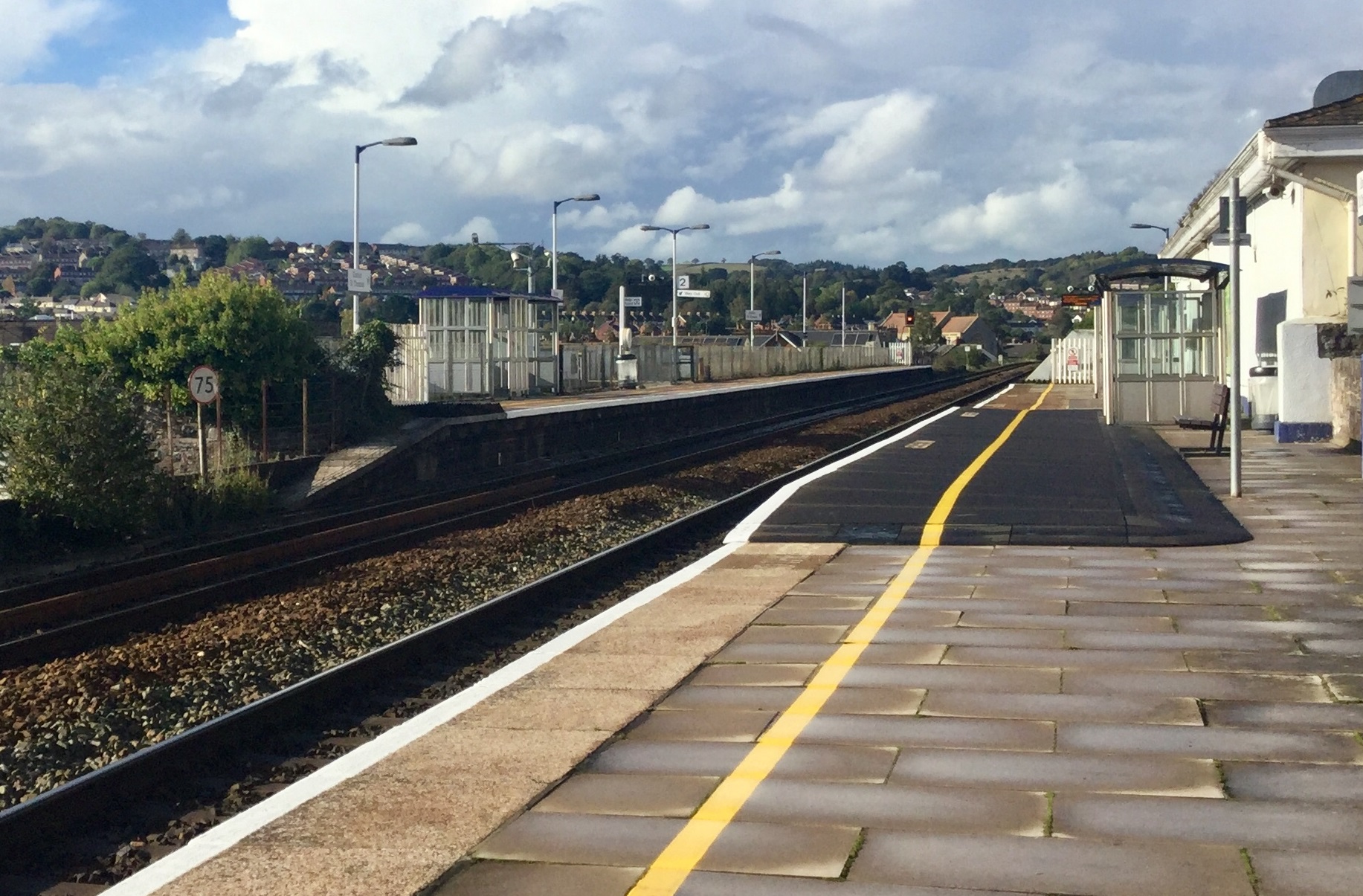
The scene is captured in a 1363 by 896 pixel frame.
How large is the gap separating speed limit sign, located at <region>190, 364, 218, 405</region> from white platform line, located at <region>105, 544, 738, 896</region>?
11724 mm

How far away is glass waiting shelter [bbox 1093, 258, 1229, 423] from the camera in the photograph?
26.3 metres

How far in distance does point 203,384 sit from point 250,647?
10634 mm

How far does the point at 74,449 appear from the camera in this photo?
16406 mm

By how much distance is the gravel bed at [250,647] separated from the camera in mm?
7562

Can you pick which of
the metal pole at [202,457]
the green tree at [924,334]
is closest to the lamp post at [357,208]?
the metal pole at [202,457]

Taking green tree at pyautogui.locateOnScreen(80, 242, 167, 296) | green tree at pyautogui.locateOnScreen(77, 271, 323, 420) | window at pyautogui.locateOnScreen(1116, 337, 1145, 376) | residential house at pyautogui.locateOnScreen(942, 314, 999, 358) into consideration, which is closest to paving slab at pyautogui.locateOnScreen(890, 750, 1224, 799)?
green tree at pyautogui.locateOnScreen(77, 271, 323, 420)

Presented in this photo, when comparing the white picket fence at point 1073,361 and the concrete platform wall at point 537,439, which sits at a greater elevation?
the white picket fence at point 1073,361

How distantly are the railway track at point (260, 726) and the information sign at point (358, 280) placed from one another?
2725 centimetres

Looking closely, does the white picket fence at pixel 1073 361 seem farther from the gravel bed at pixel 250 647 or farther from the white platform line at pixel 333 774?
the white platform line at pixel 333 774

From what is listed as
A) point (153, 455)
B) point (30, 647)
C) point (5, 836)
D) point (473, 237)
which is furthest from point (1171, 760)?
point (473, 237)

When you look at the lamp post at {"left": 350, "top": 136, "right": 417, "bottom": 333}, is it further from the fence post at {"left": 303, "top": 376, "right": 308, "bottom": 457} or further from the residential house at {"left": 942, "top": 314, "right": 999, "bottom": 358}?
the residential house at {"left": 942, "top": 314, "right": 999, "bottom": 358}

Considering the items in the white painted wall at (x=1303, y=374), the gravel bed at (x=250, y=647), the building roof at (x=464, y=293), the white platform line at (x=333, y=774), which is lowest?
the gravel bed at (x=250, y=647)

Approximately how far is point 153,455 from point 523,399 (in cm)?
2694

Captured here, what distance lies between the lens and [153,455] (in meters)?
18.0
